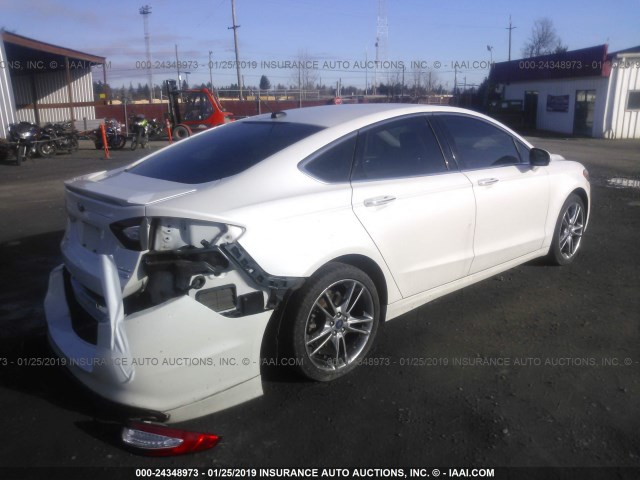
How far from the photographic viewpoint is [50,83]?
26000 mm

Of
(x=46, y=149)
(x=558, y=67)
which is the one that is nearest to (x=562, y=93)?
(x=558, y=67)

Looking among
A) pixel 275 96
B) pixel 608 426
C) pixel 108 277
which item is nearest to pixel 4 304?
pixel 108 277

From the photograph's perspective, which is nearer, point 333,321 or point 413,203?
point 333,321

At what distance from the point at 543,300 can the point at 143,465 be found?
11.2 ft

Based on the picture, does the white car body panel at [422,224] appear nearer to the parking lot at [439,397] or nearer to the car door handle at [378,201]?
the car door handle at [378,201]

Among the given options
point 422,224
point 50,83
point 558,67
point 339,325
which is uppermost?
point 558,67

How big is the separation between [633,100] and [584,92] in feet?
7.50

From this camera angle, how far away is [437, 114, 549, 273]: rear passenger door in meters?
4.13

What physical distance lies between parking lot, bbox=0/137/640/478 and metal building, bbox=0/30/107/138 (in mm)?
20535

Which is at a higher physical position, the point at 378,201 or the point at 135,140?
the point at 378,201

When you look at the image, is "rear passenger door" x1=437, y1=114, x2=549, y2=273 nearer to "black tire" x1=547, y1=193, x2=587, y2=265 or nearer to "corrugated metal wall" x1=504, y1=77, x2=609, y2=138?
"black tire" x1=547, y1=193, x2=587, y2=265

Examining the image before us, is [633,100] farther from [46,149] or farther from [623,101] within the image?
[46,149]

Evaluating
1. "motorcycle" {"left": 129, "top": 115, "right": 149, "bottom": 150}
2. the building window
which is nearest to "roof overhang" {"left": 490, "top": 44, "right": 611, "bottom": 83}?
the building window

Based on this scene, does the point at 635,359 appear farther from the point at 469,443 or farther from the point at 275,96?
the point at 275,96
